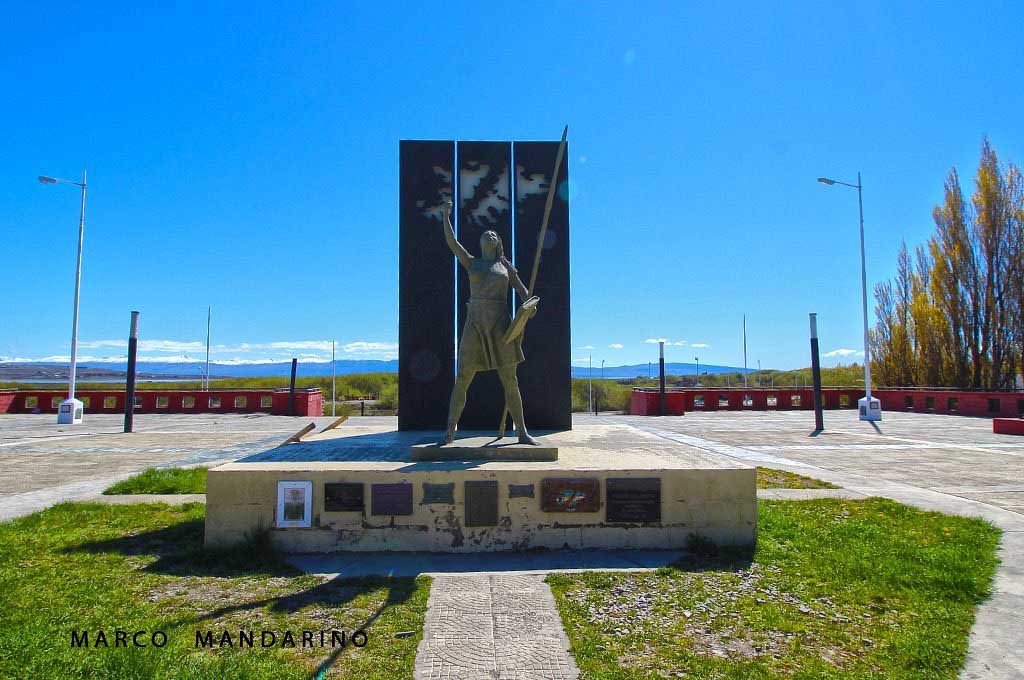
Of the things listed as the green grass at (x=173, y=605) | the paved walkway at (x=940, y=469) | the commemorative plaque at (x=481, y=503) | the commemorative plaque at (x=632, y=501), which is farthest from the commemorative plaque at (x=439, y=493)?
the paved walkway at (x=940, y=469)

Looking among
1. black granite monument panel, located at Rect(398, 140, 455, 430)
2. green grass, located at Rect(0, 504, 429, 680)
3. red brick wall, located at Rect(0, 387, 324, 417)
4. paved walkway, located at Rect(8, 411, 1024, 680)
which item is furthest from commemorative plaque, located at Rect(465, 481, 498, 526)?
red brick wall, located at Rect(0, 387, 324, 417)

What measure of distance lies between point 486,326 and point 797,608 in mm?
3647

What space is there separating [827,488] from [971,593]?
410 centimetres

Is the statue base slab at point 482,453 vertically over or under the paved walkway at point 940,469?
over

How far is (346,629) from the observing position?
3557 mm

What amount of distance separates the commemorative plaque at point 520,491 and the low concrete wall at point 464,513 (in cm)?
4

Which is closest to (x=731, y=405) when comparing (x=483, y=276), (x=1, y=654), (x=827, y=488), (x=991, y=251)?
(x=991, y=251)

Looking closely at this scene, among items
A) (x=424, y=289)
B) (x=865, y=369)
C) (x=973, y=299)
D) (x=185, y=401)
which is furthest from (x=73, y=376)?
(x=973, y=299)

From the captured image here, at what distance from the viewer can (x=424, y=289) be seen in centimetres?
944

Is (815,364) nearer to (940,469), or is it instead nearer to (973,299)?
(940,469)

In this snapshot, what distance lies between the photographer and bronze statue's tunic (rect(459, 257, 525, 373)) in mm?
6031

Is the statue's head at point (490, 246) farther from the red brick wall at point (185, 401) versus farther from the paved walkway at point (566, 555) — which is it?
the red brick wall at point (185, 401)

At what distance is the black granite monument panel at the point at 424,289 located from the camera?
30.7 feet

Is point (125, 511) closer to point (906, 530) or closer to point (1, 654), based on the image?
point (1, 654)
